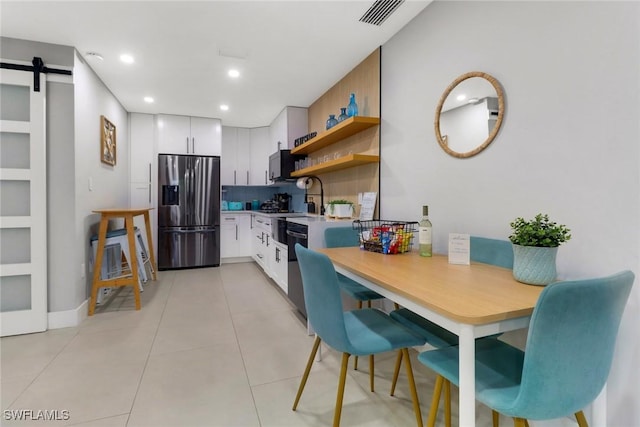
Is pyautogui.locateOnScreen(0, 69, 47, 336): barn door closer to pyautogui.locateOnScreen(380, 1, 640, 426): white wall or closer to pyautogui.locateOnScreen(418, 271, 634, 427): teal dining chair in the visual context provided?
pyautogui.locateOnScreen(380, 1, 640, 426): white wall

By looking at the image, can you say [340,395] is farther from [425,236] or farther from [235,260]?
[235,260]

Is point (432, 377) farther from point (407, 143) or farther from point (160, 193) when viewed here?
point (160, 193)

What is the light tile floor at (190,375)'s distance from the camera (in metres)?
1.61

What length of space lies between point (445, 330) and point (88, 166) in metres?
3.53

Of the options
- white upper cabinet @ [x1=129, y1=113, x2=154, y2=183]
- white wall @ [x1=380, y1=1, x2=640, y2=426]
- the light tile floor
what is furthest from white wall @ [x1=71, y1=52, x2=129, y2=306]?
white wall @ [x1=380, y1=1, x2=640, y2=426]

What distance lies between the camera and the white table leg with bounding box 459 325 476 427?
917mm

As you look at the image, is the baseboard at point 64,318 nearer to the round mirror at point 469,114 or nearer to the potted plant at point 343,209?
the potted plant at point 343,209

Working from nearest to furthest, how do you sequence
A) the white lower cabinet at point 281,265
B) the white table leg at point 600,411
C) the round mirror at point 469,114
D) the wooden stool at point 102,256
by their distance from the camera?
the white table leg at point 600,411 < the round mirror at point 469,114 < the wooden stool at point 102,256 < the white lower cabinet at point 281,265

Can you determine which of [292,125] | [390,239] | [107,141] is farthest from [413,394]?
[107,141]

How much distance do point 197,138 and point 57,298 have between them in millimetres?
3112

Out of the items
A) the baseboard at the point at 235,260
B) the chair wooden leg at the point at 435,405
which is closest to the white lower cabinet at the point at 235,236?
the baseboard at the point at 235,260

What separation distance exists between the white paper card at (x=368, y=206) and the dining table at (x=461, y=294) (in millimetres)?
1138

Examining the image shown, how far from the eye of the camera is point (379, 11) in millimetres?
2219

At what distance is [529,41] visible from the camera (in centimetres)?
154
